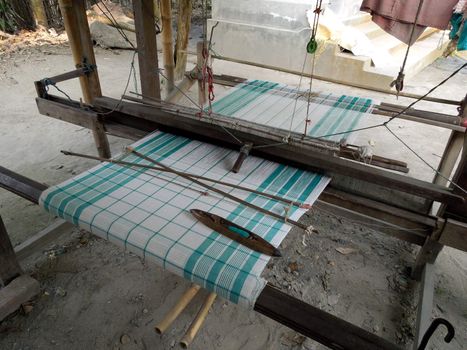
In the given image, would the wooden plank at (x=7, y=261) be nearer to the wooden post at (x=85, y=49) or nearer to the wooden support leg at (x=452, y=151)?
the wooden post at (x=85, y=49)

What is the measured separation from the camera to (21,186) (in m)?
1.43

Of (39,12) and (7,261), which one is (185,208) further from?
(39,12)

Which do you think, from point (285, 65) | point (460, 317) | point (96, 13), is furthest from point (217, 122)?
point (96, 13)

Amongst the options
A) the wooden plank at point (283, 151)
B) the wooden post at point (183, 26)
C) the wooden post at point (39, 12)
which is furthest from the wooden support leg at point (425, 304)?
the wooden post at point (39, 12)

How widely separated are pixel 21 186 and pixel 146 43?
56.9 inches

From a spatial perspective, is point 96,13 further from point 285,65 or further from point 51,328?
point 51,328

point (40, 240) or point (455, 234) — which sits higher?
point (455, 234)

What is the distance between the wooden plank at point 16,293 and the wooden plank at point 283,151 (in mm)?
1204

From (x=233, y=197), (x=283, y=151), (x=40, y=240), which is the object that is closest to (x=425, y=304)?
(x=283, y=151)

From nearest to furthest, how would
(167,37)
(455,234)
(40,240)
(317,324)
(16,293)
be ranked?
1. (317,324)
2. (455,234)
3. (16,293)
4. (40,240)
5. (167,37)

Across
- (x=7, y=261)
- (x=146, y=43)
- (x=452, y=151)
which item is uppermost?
(x=146, y=43)

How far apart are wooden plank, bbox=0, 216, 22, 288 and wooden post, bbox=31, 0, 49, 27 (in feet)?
26.9

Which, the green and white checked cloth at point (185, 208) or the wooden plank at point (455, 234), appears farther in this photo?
the wooden plank at point (455, 234)

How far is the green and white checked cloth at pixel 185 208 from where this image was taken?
43.5 inches
